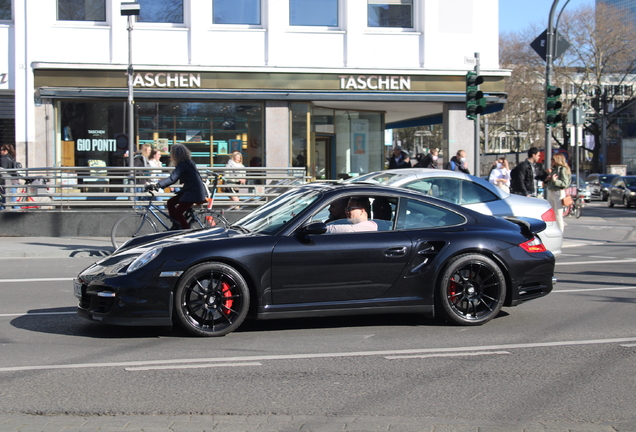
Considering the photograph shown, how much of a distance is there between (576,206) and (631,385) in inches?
807

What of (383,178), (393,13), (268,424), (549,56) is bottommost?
(268,424)

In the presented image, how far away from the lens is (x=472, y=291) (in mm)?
6980

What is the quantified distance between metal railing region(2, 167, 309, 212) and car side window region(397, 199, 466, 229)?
29.5 feet

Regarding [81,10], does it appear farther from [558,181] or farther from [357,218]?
[357,218]

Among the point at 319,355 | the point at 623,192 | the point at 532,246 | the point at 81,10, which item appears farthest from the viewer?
the point at 623,192

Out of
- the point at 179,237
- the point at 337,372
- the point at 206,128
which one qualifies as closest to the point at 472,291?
the point at 337,372

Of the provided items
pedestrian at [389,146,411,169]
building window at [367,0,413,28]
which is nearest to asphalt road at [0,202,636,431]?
pedestrian at [389,146,411,169]

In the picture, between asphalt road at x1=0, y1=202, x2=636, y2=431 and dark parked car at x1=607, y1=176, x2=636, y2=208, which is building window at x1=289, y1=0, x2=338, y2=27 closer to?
asphalt road at x1=0, y1=202, x2=636, y2=431

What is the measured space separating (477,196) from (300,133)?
11.4 m

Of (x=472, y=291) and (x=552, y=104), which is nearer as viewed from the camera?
(x=472, y=291)

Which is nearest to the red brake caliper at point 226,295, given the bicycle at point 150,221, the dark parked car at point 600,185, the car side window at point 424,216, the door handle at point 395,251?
the door handle at point 395,251

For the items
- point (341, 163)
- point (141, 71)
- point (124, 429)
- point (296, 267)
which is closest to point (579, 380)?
point (296, 267)

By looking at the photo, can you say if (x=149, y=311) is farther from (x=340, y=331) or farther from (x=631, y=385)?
(x=631, y=385)

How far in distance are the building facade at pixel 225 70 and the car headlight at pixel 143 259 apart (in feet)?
46.9
